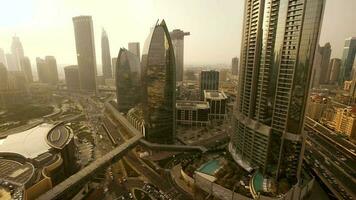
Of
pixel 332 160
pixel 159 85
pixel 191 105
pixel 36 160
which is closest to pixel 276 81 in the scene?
pixel 159 85

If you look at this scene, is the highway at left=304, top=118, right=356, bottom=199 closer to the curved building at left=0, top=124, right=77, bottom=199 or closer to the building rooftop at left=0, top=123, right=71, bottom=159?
the curved building at left=0, top=124, right=77, bottom=199

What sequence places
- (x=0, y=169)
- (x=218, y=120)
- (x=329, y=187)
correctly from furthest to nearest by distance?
(x=218, y=120) → (x=329, y=187) → (x=0, y=169)

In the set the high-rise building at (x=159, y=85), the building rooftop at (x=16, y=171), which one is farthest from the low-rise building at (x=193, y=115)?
the building rooftop at (x=16, y=171)

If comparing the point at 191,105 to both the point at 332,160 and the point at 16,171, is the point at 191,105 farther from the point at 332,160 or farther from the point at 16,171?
the point at 16,171

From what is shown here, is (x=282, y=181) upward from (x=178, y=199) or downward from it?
upward

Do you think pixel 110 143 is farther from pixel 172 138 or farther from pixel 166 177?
pixel 166 177

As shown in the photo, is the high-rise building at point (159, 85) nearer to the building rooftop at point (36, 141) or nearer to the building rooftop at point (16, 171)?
the building rooftop at point (36, 141)

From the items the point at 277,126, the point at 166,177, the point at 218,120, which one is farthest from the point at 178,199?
the point at 218,120
